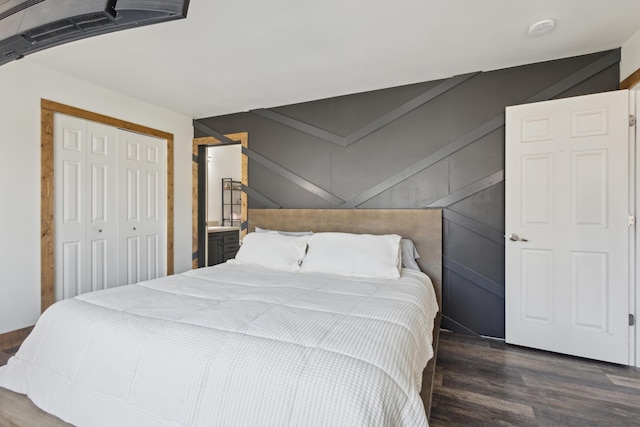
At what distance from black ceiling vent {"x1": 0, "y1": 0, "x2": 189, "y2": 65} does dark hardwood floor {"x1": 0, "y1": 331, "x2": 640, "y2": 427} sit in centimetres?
230

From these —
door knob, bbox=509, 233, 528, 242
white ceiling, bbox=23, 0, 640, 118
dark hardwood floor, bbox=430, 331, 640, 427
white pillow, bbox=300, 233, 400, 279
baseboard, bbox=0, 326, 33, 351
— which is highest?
white ceiling, bbox=23, 0, 640, 118

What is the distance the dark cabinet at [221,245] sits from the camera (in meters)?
4.65

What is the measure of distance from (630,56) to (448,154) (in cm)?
140

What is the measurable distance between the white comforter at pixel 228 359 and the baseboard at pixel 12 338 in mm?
973

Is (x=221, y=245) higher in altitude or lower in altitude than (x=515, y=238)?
lower

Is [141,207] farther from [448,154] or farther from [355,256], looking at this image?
[448,154]

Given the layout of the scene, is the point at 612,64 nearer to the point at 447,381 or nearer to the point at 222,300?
the point at 447,381

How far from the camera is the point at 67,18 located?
1137 millimetres

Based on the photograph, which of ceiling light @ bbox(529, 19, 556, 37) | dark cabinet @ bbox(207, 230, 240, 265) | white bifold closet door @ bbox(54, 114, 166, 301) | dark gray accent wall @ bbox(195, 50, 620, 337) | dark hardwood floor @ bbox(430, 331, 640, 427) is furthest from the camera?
dark cabinet @ bbox(207, 230, 240, 265)

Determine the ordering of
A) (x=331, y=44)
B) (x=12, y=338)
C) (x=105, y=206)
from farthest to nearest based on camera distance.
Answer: (x=105, y=206) → (x=12, y=338) → (x=331, y=44)

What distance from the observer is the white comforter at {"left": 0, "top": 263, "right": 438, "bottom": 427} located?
1.04m

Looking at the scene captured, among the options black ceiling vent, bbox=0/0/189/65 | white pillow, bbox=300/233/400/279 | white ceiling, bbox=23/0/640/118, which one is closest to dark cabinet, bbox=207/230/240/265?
white ceiling, bbox=23/0/640/118

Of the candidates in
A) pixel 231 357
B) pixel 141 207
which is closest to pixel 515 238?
pixel 231 357

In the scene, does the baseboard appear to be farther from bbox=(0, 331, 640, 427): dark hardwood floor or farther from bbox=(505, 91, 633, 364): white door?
bbox=(505, 91, 633, 364): white door
